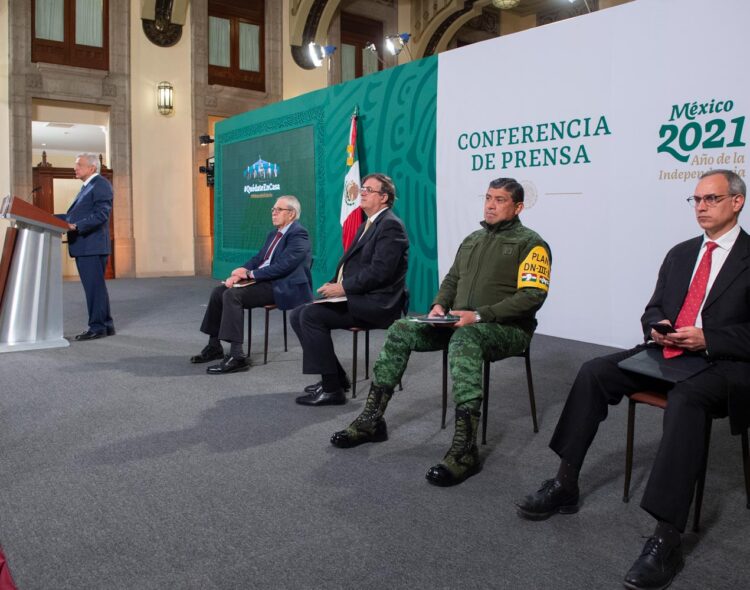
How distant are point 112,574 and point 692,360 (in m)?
1.77

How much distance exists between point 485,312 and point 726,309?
3.06 feet

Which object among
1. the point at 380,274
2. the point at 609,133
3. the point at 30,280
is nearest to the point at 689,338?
the point at 380,274

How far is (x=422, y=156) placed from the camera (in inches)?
262

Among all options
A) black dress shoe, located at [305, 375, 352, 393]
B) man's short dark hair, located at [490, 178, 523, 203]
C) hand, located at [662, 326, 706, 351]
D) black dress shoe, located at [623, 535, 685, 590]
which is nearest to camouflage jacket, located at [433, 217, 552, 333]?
man's short dark hair, located at [490, 178, 523, 203]

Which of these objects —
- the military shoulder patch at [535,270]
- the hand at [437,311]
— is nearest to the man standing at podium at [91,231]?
the hand at [437,311]

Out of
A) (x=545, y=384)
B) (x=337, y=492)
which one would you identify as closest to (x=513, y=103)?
(x=545, y=384)

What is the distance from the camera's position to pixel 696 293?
231 centimetres

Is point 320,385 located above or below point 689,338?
below

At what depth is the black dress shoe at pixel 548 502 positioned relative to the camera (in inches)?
87.3

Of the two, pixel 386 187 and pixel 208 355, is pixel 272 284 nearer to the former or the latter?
pixel 208 355

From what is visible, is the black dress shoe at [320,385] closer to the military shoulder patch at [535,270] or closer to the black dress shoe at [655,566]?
the military shoulder patch at [535,270]

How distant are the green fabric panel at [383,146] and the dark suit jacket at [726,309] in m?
4.21

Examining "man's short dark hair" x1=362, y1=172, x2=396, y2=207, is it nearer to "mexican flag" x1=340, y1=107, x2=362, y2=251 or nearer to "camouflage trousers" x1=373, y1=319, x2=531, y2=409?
"camouflage trousers" x1=373, y1=319, x2=531, y2=409

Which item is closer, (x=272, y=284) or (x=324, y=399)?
(x=324, y=399)
